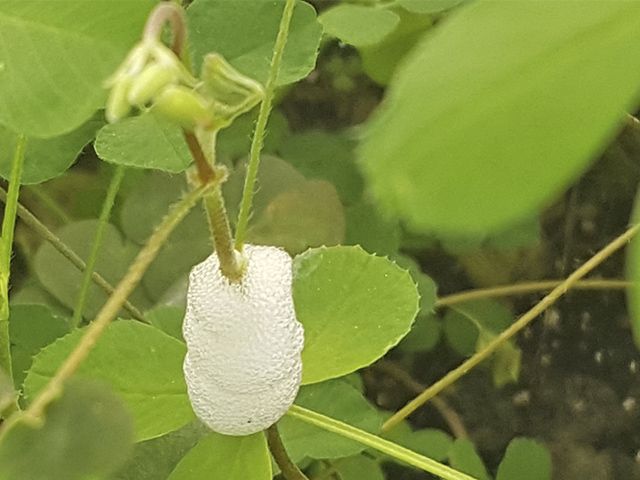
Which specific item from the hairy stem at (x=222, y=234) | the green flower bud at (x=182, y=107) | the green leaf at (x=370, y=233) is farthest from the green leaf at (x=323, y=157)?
the green flower bud at (x=182, y=107)

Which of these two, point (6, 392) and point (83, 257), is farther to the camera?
point (83, 257)

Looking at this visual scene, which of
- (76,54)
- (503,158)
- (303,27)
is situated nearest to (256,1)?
(303,27)

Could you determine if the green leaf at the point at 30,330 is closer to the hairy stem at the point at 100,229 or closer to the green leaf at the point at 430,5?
the hairy stem at the point at 100,229

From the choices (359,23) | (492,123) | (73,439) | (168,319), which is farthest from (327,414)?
(492,123)

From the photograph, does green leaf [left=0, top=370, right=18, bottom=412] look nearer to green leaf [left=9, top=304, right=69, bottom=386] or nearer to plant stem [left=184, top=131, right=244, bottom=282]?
plant stem [left=184, top=131, right=244, bottom=282]

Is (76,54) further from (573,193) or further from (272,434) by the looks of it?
(573,193)

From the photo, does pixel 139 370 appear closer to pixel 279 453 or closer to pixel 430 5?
pixel 279 453
